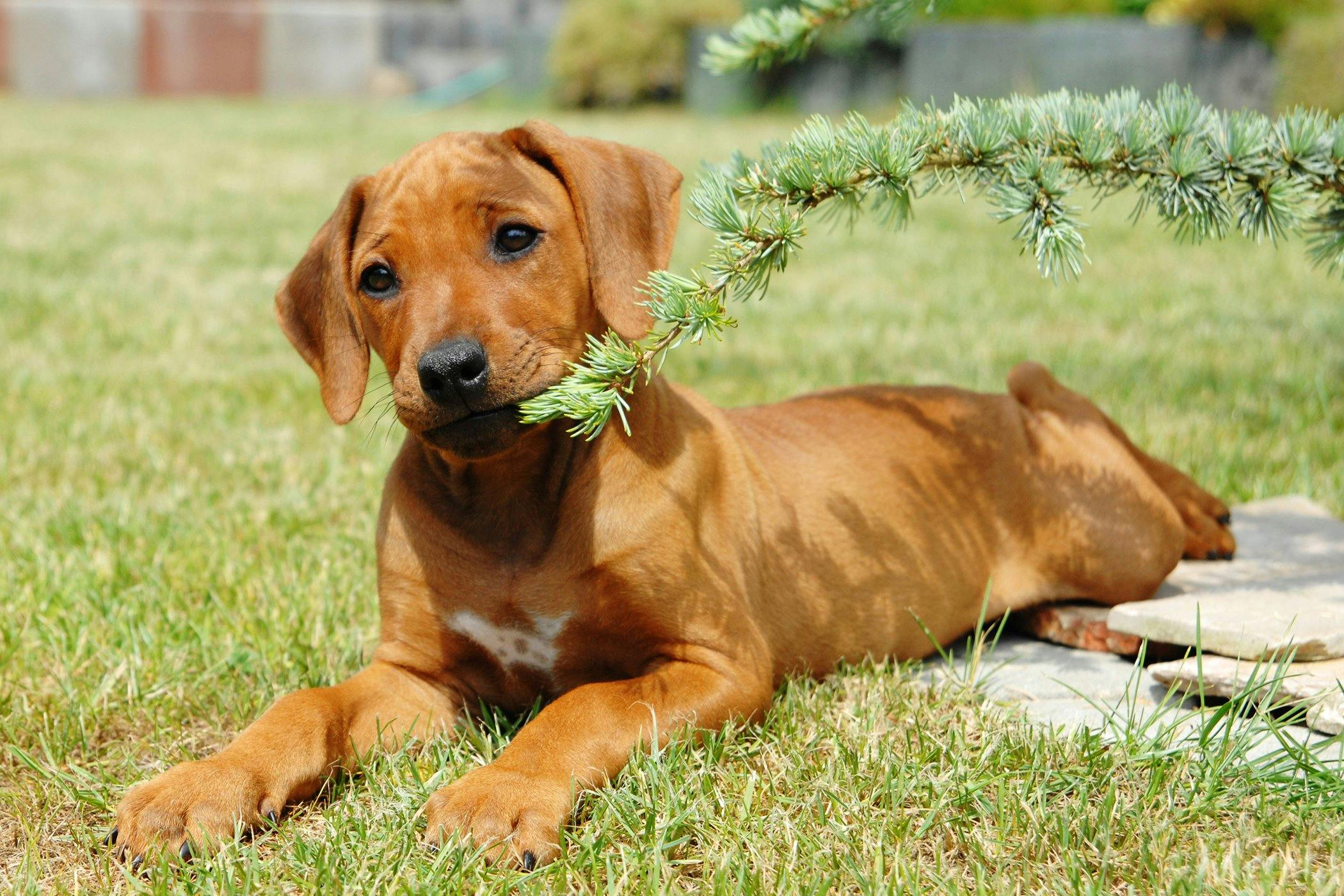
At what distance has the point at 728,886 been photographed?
246cm

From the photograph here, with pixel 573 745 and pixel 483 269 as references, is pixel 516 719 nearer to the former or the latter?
pixel 573 745

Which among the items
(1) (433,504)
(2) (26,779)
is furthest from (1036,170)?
(2) (26,779)

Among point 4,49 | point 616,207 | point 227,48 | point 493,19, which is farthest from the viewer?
Answer: point 493,19

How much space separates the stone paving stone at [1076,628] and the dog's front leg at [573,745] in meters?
1.17

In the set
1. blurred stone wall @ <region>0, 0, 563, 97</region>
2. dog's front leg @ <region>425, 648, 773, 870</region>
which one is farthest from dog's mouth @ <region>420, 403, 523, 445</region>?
blurred stone wall @ <region>0, 0, 563, 97</region>

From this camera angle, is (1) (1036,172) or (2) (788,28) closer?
(1) (1036,172)

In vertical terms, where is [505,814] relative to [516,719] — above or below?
above

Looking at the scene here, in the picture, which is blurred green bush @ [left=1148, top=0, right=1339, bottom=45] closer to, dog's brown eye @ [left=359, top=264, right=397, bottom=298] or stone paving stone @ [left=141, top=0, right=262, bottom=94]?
dog's brown eye @ [left=359, top=264, right=397, bottom=298]

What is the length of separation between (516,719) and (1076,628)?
1687mm

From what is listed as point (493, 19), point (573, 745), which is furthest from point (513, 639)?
point (493, 19)

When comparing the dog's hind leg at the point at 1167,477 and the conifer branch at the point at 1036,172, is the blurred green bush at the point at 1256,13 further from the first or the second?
the conifer branch at the point at 1036,172

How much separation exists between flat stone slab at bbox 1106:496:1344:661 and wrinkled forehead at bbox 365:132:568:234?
189 centimetres

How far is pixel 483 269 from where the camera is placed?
3078mm

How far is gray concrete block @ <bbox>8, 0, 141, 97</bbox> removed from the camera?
25297 mm
